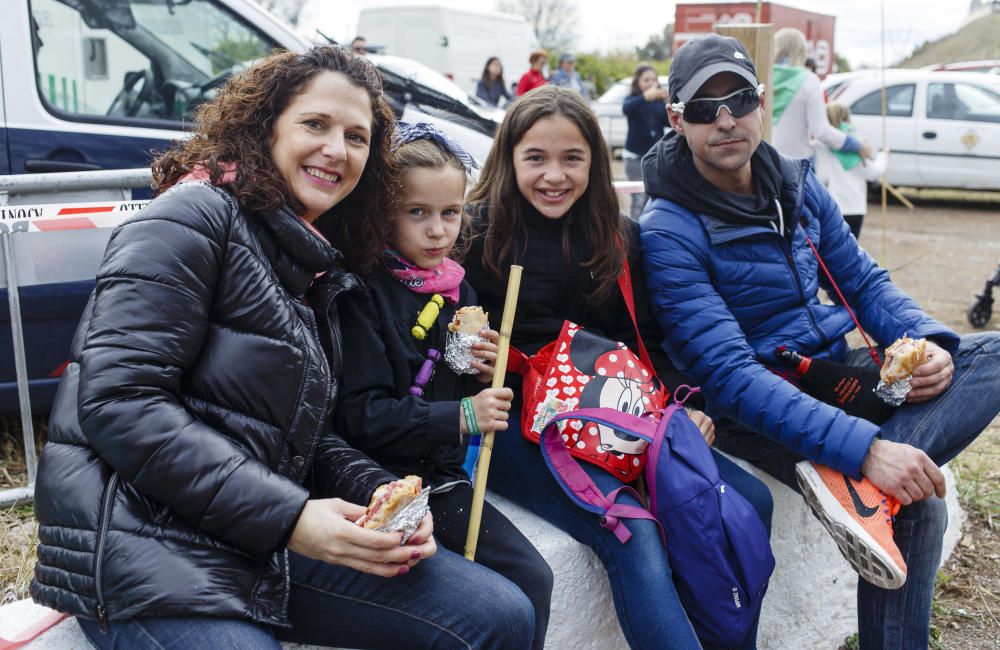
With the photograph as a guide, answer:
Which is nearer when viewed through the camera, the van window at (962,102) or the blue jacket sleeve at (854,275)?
the blue jacket sleeve at (854,275)

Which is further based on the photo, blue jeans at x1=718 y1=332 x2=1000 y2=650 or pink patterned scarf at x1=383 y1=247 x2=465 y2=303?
blue jeans at x1=718 y1=332 x2=1000 y2=650

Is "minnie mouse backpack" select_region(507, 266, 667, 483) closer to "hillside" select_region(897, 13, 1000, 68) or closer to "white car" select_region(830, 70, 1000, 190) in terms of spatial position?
"white car" select_region(830, 70, 1000, 190)

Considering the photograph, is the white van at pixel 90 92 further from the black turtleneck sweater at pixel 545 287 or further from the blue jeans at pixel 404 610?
the blue jeans at pixel 404 610

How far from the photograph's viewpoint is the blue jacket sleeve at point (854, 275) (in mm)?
2996

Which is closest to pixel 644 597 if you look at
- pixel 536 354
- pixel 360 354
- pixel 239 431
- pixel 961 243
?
pixel 536 354

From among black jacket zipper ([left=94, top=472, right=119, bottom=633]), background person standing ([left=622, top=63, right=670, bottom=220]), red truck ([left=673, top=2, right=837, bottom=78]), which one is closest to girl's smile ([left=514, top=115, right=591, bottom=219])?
black jacket zipper ([left=94, top=472, right=119, bottom=633])

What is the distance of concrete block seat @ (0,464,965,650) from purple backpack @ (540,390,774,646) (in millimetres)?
177

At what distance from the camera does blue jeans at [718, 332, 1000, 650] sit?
255 centimetres

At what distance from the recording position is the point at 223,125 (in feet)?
6.55

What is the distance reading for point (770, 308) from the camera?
285 centimetres

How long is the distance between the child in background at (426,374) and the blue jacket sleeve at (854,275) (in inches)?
48.2

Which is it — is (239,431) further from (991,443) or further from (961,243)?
(961,243)

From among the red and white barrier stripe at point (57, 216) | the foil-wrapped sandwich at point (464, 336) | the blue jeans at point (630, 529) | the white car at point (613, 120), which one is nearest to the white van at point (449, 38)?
the white car at point (613, 120)

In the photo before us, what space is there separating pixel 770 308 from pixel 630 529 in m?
0.90
